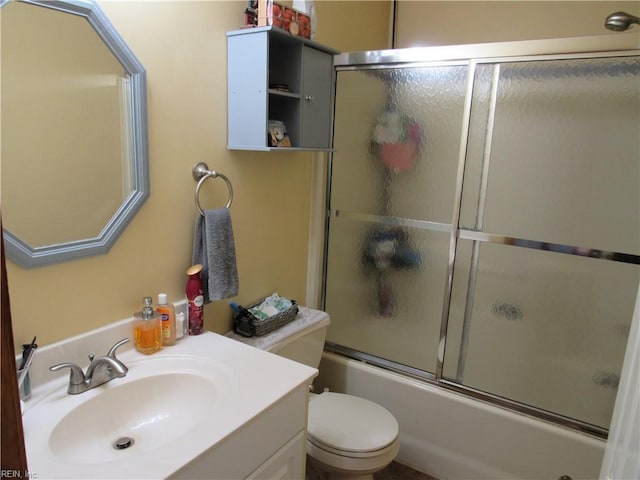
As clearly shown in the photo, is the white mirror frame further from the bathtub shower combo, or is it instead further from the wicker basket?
the bathtub shower combo

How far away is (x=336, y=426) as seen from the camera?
1652 millimetres

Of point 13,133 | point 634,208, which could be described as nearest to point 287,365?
point 13,133

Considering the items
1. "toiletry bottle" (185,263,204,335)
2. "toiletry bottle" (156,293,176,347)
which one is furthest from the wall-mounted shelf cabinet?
"toiletry bottle" (156,293,176,347)

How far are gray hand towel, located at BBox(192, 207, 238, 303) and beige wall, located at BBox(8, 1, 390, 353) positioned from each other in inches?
1.8

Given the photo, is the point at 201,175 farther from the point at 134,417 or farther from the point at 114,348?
the point at 134,417

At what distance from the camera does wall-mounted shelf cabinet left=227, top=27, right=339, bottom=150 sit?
1479mm

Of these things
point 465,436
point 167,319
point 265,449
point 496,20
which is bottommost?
point 465,436

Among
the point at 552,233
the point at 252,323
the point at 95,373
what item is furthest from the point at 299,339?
the point at 552,233

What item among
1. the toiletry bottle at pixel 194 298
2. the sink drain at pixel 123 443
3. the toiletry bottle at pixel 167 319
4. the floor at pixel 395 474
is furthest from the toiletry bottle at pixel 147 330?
the floor at pixel 395 474

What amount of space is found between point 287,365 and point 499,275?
998 millimetres

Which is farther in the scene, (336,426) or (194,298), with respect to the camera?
(336,426)

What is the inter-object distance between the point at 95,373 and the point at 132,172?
0.55m

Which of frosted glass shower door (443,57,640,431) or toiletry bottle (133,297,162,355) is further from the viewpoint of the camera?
frosted glass shower door (443,57,640,431)

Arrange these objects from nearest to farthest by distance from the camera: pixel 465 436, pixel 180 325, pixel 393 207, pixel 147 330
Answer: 1. pixel 147 330
2. pixel 180 325
3. pixel 465 436
4. pixel 393 207
